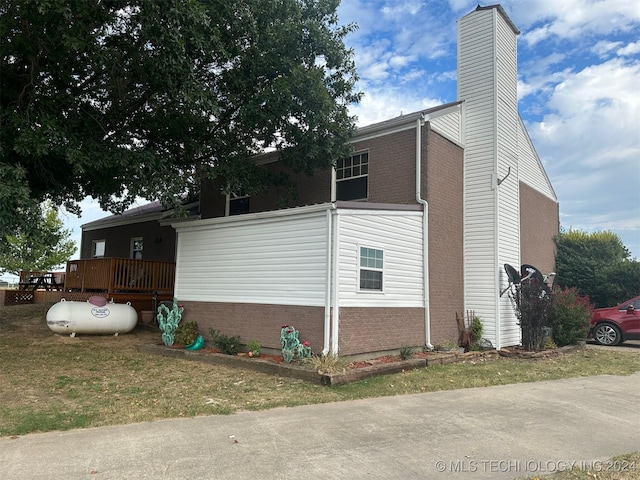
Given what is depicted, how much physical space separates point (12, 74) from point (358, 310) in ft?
29.1

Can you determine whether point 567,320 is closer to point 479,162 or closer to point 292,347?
point 479,162

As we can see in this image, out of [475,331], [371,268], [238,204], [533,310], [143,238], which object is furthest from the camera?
[143,238]

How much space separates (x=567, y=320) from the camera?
1328cm

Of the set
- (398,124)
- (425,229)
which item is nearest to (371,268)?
(425,229)

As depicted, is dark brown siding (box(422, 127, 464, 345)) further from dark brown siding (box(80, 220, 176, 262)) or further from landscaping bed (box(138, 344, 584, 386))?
dark brown siding (box(80, 220, 176, 262))

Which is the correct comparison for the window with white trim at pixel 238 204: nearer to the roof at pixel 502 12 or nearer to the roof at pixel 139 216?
the roof at pixel 139 216

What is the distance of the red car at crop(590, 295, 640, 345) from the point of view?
47.8 ft

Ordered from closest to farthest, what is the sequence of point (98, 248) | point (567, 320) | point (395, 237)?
point (395, 237) → point (567, 320) → point (98, 248)

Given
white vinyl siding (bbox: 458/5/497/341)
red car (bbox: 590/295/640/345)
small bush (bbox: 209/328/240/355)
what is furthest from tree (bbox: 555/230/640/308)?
small bush (bbox: 209/328/240/355)

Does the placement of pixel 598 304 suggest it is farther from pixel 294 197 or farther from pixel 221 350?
→ pixel 221 350

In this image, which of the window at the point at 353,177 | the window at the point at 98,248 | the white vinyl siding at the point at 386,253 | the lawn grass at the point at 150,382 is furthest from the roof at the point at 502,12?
the window at the point at 98,248

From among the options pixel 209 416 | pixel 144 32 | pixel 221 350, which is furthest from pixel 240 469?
pixel 144 32

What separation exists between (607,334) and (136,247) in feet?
62.2

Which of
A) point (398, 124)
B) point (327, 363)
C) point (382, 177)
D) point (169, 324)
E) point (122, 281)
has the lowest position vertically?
point (327, 363)
